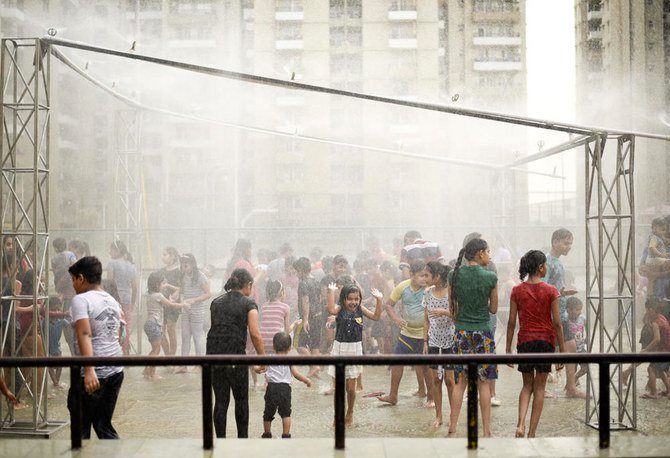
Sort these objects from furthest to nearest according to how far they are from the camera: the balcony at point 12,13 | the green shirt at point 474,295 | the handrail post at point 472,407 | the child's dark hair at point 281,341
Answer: the balcony at point 12,13 < the child's dark hair at point 281,341 < the green shirt at point 474,295 < the handrail post at point 472,407

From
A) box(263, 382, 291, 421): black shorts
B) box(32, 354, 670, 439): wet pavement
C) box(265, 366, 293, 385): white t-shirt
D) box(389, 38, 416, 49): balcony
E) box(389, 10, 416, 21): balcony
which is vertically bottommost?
box(32, 354, 670, 439): wet pavement

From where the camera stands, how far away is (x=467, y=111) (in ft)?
25.4

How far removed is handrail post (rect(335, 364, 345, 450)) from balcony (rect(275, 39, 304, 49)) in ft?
160

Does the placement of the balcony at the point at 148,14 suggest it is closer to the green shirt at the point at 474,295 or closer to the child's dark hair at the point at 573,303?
the child's dark hair at the point at 573,303

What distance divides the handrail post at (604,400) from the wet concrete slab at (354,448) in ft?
0.23

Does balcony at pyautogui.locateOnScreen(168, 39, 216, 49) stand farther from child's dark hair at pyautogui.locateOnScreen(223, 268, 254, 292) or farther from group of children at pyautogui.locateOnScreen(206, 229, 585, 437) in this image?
child's dark hair at pyautogui.locateOnScreen(223, 268, 254, 292)

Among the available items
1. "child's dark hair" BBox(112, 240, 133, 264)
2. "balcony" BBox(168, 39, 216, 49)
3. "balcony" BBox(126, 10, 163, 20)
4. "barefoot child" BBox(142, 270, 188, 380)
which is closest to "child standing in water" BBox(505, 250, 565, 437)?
"barefoot child" BBox(142, 270, 188, 380)

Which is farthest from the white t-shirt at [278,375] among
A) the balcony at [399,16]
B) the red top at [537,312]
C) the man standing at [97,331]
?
the balcony at [399,16]

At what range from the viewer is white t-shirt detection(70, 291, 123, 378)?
5043 mm

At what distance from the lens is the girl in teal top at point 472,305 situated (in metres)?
6.05

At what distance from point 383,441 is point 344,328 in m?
2.36

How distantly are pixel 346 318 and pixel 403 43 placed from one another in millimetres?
46478

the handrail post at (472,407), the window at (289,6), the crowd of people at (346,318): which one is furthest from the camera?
the window at (289,6)

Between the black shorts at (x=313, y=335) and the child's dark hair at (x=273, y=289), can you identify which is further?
the black shorts at (x=313, y=335)
